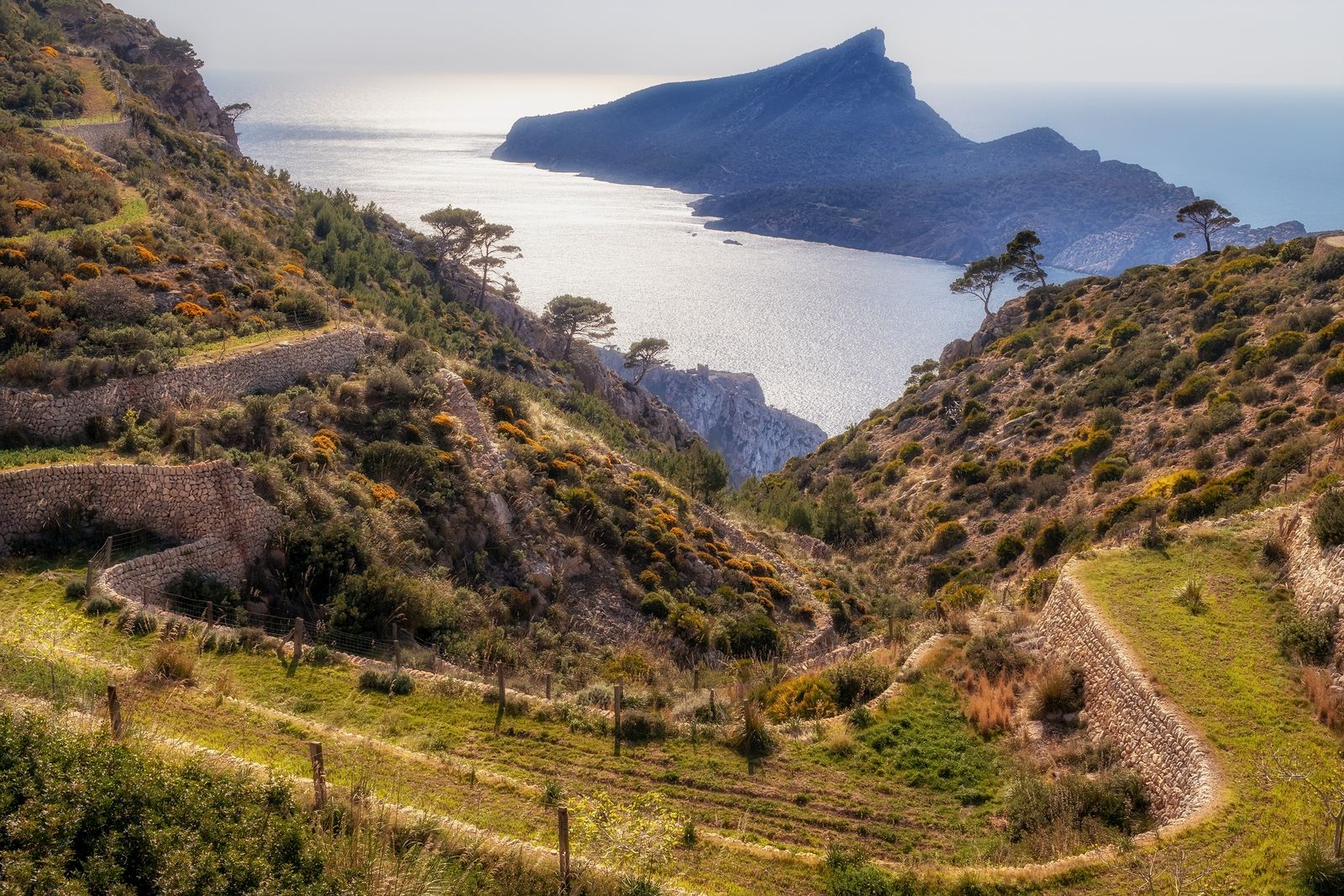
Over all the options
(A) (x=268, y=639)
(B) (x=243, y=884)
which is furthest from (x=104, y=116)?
(B) (x=243, y=884)

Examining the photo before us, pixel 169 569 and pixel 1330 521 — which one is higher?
pixel 1330 521

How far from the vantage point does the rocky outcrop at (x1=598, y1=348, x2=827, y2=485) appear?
73.4 m

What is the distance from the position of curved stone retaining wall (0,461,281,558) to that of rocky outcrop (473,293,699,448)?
1442 inches

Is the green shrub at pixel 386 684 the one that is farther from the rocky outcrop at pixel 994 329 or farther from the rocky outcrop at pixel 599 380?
the rocky outcrop at pixel 994 329

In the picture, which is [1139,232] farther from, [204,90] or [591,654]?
[591,654]

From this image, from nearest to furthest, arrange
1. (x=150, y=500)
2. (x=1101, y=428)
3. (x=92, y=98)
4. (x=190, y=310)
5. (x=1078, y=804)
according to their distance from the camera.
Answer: (x=1078, y=804)
(x=150, y=500)
(x=190, y=310)
(x=1101, y=428)
(x=92, y=98)

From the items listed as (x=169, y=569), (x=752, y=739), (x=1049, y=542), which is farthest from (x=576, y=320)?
(x=752, y=739)

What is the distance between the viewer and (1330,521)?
12.8m

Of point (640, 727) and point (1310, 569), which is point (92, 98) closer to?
point (640, 727)

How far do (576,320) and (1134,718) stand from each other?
51.7 meters

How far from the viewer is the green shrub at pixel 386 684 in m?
12.2

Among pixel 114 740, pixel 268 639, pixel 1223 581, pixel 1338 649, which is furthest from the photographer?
pixel 1223 581

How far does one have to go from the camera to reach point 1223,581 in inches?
559

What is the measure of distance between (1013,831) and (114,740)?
373 inches
